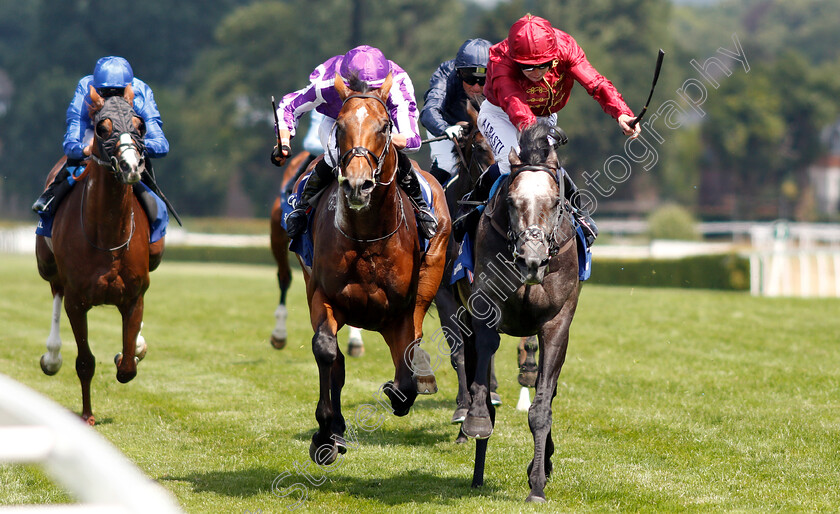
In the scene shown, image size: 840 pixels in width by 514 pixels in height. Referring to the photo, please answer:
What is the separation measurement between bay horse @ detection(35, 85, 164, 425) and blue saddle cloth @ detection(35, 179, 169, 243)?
0.38 ft

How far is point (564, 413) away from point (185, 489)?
3396mm

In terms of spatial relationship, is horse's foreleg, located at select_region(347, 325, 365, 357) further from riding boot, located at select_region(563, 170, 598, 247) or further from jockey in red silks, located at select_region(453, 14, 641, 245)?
riding boot, located at select_region(563, 170, 598, 247)

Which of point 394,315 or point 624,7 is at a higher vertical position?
point 624,7

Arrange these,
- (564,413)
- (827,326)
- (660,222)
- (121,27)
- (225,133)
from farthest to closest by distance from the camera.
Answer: (121,27) → (225,133) → (660,222) → (827,326) → (564,413)

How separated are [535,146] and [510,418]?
2.89 metres

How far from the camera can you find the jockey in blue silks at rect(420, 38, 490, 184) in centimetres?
797

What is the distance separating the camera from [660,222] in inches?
1345

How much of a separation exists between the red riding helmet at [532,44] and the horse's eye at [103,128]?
277cm

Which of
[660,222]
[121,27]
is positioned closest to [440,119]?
[660,222]

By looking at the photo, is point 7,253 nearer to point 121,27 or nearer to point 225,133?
point 225,133

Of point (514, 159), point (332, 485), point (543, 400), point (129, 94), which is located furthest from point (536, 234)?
point (129, 94)

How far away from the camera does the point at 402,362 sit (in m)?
5.95

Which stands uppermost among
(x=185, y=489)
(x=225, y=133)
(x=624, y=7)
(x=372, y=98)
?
(x=624, y=7)

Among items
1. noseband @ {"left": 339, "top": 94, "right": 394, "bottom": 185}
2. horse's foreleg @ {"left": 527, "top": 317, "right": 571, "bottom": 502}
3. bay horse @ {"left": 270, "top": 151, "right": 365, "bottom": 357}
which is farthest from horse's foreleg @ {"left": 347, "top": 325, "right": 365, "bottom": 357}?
noseband @ {"left": 339, "top": 94, "right": 394, "bottom": 185}
